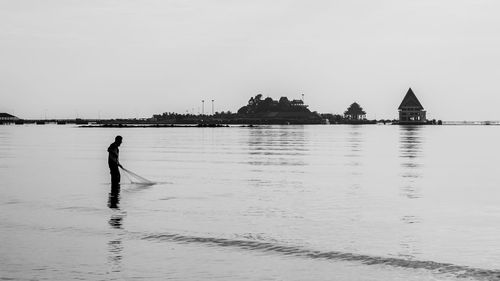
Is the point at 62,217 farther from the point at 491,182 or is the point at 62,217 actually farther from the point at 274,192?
the point at 491,182

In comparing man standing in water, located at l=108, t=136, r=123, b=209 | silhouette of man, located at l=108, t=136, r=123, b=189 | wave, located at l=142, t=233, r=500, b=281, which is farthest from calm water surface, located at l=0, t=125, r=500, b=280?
Result: silhouette of man, located at l=108, t=136, r=123, b=189

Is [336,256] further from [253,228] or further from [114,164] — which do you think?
[114,164]

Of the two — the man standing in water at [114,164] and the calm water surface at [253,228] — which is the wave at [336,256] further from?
the man standing in water at [114,164]

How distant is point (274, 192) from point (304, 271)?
15165 mm

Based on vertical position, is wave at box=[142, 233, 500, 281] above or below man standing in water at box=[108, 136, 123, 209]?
below

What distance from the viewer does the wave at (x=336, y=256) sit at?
46.5 feet

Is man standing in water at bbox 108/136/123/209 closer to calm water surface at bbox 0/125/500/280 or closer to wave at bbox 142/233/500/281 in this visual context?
calm water surface at bbox 0/125/500/280

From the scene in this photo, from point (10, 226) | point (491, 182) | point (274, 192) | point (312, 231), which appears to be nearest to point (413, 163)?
point (491, 182)

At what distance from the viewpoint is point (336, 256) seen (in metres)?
15.8

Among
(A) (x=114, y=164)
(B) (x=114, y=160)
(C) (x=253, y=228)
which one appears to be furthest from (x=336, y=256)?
(A) (x=114, y=164)

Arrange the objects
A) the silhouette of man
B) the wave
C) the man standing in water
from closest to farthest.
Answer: the wave
the man standing in water
the silhouette of man

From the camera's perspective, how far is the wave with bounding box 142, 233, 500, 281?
1416 cm

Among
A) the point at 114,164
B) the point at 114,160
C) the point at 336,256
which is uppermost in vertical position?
the point at 114,160

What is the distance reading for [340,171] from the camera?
41.5 metres
